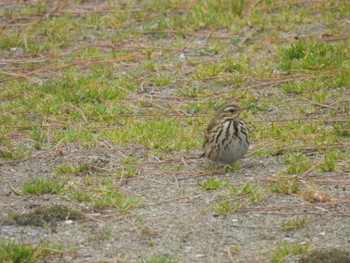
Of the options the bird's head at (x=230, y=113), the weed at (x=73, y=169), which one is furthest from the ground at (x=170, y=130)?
the bird's head at (x=230, y=113)

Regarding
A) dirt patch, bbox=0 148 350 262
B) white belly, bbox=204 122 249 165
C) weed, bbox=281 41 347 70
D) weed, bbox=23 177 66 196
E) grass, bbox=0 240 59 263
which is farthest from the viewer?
weed, bbox=281 41 347 70

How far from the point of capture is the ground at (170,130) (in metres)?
8.09

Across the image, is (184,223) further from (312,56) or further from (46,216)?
(312,56)

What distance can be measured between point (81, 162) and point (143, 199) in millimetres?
1286

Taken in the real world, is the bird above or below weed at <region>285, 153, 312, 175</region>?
above

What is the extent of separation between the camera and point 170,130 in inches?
432

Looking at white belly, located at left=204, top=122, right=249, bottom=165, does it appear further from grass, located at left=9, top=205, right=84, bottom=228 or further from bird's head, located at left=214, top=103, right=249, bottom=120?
grass, located at left=9, top=205, right=84, bottom=228

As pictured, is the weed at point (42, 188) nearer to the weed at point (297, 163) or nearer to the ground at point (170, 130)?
the ground at point (170, 130)

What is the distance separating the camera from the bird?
31.3 feet

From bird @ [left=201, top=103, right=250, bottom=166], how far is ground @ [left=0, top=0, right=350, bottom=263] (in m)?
0.20

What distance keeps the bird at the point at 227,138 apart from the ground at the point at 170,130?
200 millimetres

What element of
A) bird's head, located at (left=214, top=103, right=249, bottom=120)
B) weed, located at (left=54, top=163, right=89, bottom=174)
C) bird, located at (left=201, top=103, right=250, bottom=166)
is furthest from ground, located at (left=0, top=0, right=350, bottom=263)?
bird's head, located at (left=214, top=103, right=249, bottom=120)

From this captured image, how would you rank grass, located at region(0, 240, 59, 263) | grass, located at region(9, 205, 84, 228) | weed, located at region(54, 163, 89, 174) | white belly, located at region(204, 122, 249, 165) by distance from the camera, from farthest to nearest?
weed, located at region(54, 163, 89, 174) → white belly, located at region(204, 122, 249, 165) → grass, located at region(9, 205, 84, 228) → grass, located at region(0, 240, 59, 263)

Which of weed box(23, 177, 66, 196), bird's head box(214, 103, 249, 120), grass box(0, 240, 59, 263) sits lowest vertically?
weed box(23, 177, 66, 196)
